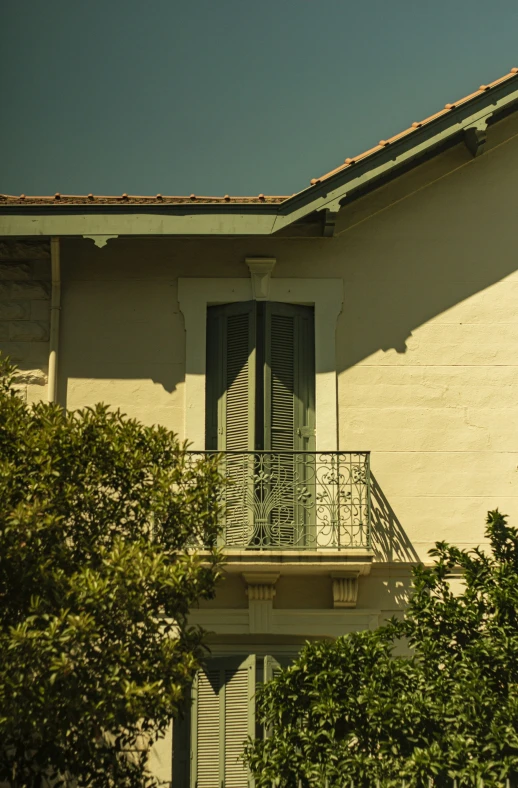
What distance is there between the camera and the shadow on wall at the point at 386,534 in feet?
50.9

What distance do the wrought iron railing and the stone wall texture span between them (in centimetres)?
202

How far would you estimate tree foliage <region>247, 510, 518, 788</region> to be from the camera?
1220cm

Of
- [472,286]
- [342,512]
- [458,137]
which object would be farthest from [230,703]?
[458,137]

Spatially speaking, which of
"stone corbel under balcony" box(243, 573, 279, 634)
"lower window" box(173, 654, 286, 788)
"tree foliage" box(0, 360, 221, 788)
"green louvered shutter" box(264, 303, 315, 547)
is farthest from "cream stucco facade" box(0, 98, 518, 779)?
"tree foliage" box(0, 360, 221, 788)

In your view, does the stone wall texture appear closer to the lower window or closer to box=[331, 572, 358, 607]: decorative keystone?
the lower window

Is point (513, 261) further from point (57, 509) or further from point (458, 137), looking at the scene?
point (57, 509)

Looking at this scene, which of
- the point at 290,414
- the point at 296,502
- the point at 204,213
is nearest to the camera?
the point at 296,502

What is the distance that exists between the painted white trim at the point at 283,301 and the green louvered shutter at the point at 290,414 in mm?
125

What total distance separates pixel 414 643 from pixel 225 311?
484 centimetres

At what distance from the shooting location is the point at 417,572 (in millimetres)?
13406

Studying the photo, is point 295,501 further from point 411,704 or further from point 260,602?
point 411,704

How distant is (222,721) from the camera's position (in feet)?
48.8

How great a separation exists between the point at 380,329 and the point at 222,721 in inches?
181

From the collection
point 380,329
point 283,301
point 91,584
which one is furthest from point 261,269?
point 91,584
